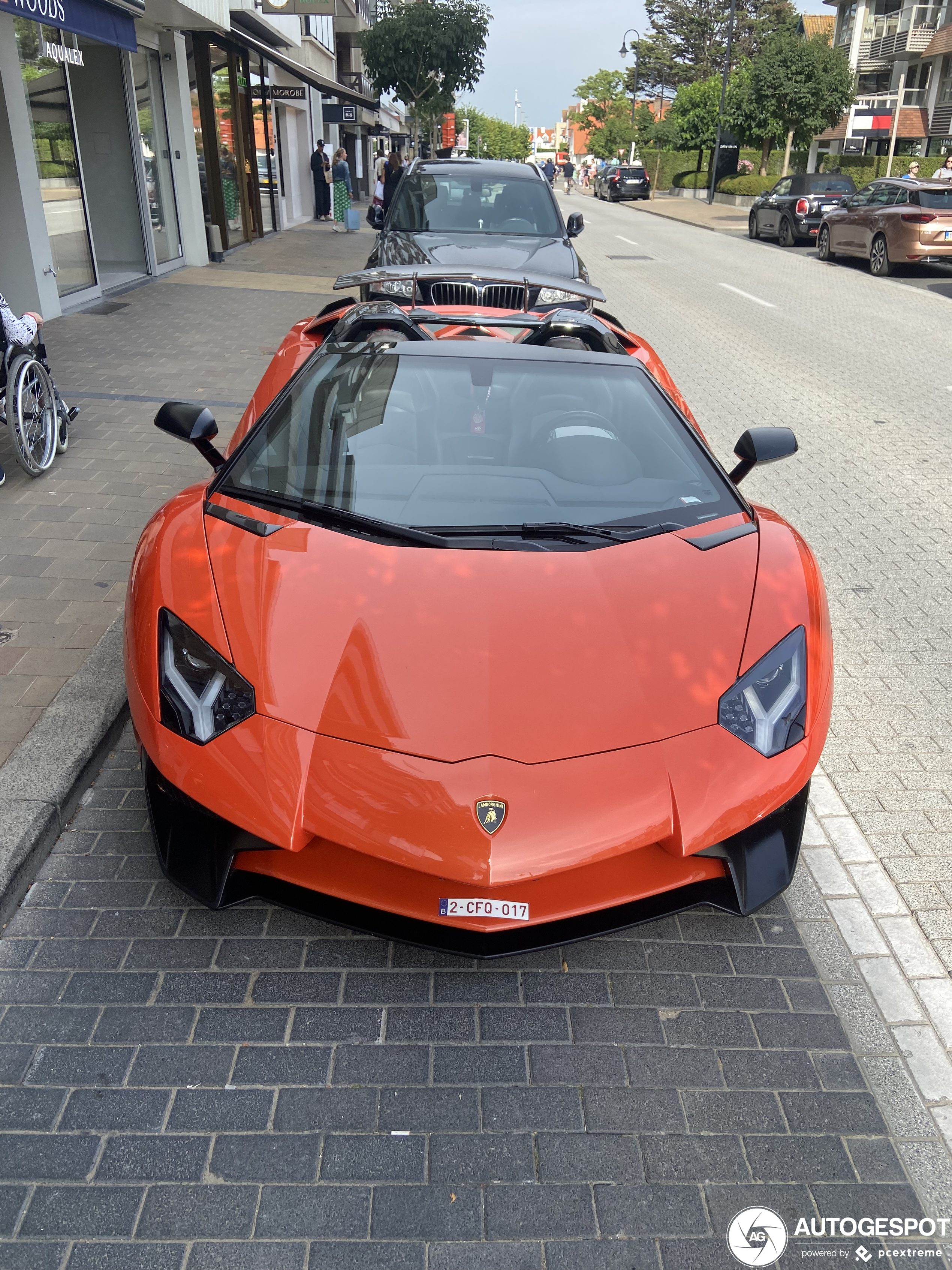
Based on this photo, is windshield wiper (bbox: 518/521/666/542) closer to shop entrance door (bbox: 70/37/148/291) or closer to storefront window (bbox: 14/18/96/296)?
storefront window (bbox: 14/18/96/296)

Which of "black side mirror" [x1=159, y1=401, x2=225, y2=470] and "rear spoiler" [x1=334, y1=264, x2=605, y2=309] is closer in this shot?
"black side mirror" [x1=159, y1=401, x2=225, y2=470]

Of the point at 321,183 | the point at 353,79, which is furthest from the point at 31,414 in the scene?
the point at 353,79

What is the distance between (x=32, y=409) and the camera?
6.11 metres

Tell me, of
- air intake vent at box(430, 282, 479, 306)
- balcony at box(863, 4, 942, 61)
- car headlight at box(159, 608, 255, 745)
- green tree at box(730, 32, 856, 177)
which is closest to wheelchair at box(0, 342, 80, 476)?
air intake vent at box(430, 282, 479, 306)

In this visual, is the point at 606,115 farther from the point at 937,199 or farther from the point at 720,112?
the point at 937,199

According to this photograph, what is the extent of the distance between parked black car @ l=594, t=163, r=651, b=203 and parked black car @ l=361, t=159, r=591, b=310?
4543 centimetres

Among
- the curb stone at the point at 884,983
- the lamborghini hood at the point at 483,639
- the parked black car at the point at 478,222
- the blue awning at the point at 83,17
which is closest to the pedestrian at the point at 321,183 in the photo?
the blue awning at the point at 83,17

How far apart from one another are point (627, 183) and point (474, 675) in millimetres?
55354

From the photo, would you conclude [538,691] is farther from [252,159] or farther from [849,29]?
[849,29]

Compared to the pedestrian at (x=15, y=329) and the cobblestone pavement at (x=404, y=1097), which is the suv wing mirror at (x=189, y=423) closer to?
the cobblestone pavement at (x=404, y=1097)

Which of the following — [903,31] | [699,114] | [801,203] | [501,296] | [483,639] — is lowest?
[483,639]

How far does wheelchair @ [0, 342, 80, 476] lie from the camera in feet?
18.7

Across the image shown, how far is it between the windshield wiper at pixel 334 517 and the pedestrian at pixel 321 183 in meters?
27.6

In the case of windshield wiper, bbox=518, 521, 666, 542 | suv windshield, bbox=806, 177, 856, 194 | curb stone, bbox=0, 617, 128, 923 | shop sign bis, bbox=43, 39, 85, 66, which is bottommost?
curb stone, bbox=0, 617, 128, 923
